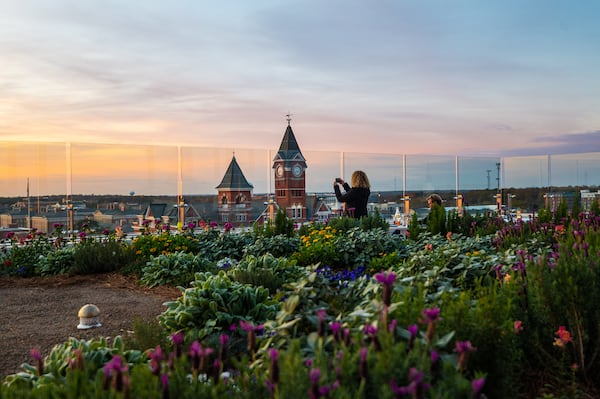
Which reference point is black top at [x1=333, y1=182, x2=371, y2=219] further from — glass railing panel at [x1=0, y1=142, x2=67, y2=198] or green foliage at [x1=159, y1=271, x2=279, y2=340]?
glass railing panel at [x1=0, y1=142, x2=67, y2=198]

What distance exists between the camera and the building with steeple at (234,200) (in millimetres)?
12891

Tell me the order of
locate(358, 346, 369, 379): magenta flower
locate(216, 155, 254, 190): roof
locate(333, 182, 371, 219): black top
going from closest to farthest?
locate(358, 346, 369, 379): magenta flower < locate(333, 182, 371, 219): black top < locate(216, 155, 254, 190): roof

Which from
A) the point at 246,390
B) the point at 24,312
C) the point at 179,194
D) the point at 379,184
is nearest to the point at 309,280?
the point at 246,390

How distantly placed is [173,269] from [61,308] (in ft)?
4.52

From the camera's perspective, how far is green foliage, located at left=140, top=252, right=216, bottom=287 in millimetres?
6477

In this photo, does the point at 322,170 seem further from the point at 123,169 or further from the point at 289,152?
the point at 123,169

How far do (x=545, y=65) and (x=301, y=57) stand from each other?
15.3 ft

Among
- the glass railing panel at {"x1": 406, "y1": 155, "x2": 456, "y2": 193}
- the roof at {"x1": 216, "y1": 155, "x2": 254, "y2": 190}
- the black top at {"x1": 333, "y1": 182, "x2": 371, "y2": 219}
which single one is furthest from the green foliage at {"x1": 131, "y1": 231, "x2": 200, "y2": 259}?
the glass railing panel at {"x1": 406, "y1": 155, "x2": 456, "y2": 193}

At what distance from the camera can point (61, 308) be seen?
5.68 m

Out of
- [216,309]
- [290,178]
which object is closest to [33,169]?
[290,178]

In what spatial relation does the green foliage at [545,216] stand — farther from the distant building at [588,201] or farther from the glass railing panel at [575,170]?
the glass railing panel at [575,170]

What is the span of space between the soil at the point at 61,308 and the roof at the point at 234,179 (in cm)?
626

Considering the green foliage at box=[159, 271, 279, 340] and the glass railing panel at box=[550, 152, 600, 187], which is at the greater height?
the glass railing panel at box=[550, 152, 600, 187]

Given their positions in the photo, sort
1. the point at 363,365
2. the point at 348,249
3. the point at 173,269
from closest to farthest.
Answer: the point at 363,365 → the point at 173,269 → the point at 348,249
